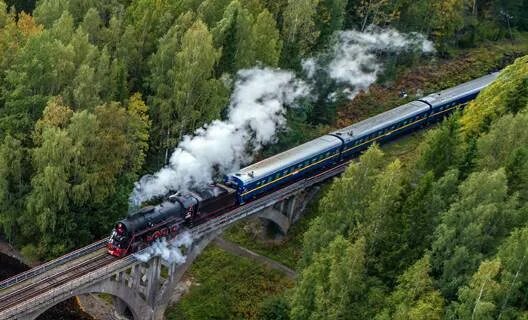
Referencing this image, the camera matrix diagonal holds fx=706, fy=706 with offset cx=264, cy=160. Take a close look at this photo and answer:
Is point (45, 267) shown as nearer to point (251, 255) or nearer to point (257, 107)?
point (251, 255)

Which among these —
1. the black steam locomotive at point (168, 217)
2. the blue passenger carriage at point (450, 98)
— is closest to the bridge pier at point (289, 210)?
the black steam locomotive at point (168, 217)

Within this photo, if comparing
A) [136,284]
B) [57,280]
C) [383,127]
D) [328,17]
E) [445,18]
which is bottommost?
[383,127]

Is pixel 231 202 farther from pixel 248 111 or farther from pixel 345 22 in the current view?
pixel 345 22

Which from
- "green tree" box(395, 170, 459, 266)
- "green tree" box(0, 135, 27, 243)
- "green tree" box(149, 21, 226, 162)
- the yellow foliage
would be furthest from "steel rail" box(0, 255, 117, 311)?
the yellow foliage

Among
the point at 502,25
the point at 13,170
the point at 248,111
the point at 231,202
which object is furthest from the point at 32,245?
the point at 502,25

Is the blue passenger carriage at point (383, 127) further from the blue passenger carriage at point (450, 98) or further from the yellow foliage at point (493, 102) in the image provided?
the yellow foliage at point (493, 102)

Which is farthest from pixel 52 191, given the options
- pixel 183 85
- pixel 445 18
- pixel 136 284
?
pixel 445 18

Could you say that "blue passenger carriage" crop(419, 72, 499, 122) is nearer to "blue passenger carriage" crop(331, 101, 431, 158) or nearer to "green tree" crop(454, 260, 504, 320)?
"blue passenger carriage" crop(331, 101, 431, 158)
